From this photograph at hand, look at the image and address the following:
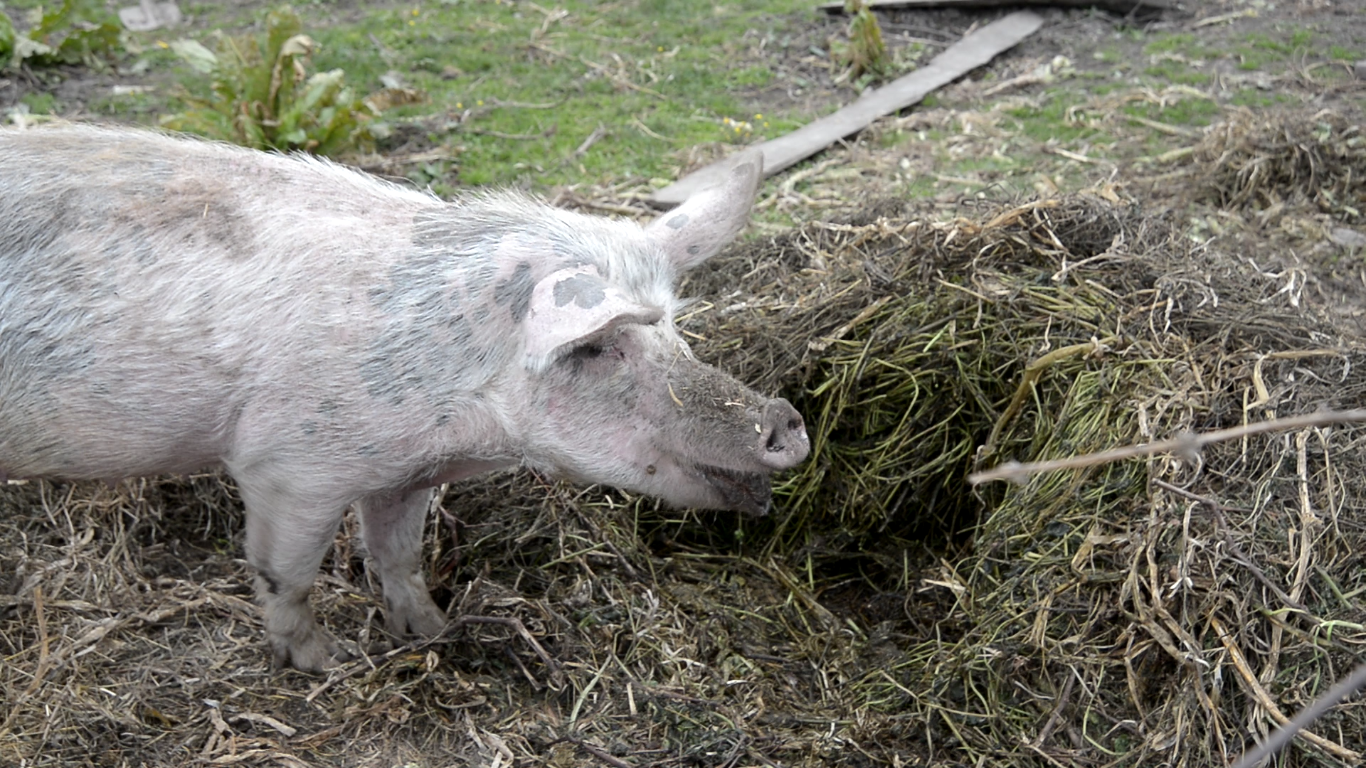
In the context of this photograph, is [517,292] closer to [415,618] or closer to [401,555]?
[401,555]

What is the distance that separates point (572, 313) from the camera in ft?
10.2

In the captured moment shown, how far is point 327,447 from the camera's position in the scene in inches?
130

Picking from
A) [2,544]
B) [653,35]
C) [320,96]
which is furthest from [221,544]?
[653,35]

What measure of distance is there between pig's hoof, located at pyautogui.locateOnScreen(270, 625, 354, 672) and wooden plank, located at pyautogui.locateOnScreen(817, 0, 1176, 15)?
7.00m

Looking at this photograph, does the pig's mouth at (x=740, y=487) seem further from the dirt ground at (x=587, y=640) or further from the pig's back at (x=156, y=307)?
the pig's back at (x=156, y=307)

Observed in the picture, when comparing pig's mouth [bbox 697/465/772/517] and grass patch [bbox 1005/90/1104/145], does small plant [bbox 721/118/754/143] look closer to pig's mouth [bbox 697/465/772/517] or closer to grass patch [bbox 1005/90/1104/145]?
grass patch [bbox 1005/90/1104/145]

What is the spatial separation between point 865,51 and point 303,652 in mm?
5978

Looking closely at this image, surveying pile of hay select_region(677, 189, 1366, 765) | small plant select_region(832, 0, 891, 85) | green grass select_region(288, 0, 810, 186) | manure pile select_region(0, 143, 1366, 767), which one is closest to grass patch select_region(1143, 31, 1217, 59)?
small plant select_region(832, 0, 891, 85)

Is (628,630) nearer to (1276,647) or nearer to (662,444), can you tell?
(662,444)

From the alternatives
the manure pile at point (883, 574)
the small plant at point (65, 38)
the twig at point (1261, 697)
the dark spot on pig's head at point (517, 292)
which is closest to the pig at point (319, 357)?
the dark spot on pig's head at point (517, 292)

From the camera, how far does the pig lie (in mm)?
3291

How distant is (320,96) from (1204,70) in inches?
223

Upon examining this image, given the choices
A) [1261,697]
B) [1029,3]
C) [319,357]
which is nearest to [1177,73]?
[1029,3]

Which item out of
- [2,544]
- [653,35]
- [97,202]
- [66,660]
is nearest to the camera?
[97,202]
